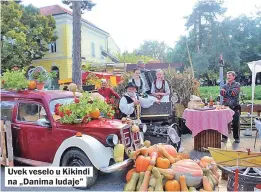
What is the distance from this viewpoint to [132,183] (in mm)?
3674

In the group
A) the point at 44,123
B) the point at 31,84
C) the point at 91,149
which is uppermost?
the point at 31,84

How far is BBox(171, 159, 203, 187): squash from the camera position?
145 inches

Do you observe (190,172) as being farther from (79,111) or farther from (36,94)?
(36,94)

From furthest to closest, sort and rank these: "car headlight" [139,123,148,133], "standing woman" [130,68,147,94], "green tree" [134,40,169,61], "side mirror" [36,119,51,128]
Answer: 1. "green tree" [134,40,169,61]
2. "standing woman" [130,68,147,94]
3. "car headlight" [139,123,148,133]
4. "side mirror" [36,119,51,128]

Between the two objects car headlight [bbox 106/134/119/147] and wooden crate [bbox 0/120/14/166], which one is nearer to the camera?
car headlight [bbox 106/134/119/147]

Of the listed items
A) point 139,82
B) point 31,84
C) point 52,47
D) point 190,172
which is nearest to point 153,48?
point 52,47

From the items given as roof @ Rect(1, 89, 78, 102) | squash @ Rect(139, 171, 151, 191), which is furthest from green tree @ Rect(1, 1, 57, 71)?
squash @ Rect(139, 171, 151, 191)

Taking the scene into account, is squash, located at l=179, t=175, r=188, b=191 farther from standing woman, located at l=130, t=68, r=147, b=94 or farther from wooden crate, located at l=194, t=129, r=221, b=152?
standing woman, located at l=130, t=68, r=147, b=94

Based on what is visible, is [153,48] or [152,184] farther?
→ [153,48]

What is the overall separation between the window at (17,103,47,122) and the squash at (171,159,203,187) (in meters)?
2.22

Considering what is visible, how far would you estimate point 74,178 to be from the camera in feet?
13.2

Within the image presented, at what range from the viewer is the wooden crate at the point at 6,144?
4.57 metres

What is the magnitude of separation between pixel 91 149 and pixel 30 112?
147 centimetres
